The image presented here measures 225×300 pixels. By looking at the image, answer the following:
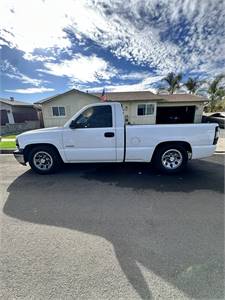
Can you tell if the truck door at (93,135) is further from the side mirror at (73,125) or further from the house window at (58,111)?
the house window at (58,111)

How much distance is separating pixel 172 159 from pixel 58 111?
15.7 m

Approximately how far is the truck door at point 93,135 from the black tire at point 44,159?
1.52 ft

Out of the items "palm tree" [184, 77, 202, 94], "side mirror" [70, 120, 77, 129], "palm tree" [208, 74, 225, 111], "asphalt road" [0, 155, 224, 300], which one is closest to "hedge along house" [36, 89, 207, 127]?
"side mirror" [70, 120, 77, 129]

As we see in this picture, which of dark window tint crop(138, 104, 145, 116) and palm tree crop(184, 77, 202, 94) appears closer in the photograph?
dark window tint crop(138, 104, 145, 116)

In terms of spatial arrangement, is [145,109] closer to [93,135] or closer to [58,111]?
[58,111]

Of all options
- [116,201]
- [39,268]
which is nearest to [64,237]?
[39,268]

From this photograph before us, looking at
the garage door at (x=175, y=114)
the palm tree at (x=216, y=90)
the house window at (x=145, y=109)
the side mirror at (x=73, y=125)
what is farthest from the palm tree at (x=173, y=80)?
the side mirror at (x=73, y=125)

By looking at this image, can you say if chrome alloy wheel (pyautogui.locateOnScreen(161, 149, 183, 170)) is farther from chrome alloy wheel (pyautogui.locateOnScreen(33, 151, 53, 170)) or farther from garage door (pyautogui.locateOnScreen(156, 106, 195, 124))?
garage door (pyautogui.locateOnScreen(156, 106, 195, 124))

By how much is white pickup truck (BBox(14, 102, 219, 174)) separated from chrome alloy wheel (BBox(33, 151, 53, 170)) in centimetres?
6

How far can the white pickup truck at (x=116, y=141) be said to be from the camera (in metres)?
4.53

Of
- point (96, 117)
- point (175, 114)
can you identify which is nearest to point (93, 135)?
point (96, 117)

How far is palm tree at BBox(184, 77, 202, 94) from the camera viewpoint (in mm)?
31908

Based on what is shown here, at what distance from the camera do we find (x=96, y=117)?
4.64m

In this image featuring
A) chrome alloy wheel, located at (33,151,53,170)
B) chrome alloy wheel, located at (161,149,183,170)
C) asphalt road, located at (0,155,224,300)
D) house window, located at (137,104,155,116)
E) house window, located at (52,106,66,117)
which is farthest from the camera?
house window, located at (137,104,155,116)
